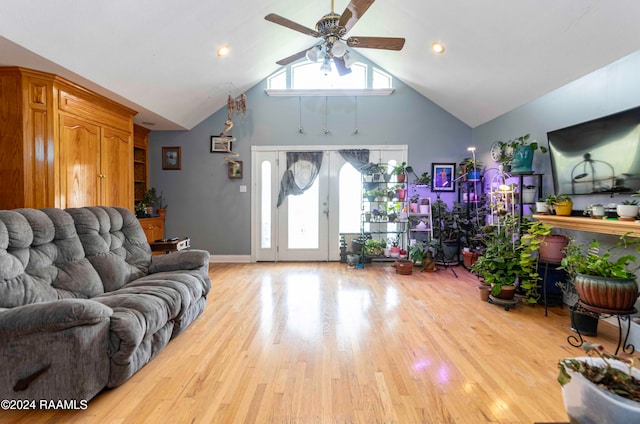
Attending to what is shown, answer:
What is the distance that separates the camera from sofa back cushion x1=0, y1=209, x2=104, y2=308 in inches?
74.0

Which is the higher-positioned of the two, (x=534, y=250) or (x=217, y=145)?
(x=217, y=145)

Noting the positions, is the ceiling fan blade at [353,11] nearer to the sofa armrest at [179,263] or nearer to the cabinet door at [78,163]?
the sofa armrest at [179,263]

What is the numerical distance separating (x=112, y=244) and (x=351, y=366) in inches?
88.2

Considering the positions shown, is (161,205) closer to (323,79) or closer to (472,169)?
(323,79)

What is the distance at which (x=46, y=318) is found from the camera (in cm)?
158

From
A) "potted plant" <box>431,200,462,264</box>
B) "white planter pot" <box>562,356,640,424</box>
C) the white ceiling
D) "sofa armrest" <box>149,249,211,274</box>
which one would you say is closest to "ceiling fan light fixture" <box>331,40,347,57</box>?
the white ceiling

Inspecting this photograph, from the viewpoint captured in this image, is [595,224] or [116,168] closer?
[595,224]

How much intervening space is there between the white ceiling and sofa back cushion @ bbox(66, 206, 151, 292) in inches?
53.5

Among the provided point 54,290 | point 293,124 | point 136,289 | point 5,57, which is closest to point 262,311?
point 136,289

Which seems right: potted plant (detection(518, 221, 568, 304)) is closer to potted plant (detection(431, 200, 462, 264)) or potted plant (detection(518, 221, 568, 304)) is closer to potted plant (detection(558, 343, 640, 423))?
potted plant (detection(431, 200, 462, 264))

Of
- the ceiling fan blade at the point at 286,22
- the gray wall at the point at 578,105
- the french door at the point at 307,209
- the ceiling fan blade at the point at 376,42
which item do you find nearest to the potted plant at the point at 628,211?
the gray wall at the point at 578,105

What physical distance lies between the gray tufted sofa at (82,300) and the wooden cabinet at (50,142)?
0.74 metres

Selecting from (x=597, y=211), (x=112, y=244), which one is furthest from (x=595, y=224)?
(x=112, y=244)

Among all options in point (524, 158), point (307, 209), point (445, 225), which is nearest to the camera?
point (524, 158)
